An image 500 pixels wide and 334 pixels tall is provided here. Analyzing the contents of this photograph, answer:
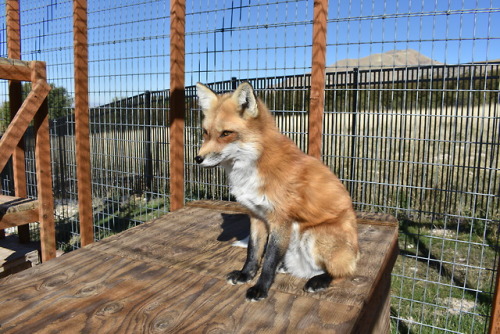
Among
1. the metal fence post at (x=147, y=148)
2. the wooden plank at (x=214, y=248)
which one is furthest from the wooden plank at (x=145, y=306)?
the metal fence post at (x=147, y=148)

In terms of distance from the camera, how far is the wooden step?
3172mm

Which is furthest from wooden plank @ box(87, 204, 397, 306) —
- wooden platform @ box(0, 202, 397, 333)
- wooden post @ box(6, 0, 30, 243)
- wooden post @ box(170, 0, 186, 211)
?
wooden post @ box(6, 0, 30, 243)

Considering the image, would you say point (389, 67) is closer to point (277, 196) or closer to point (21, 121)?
point (277, 196)

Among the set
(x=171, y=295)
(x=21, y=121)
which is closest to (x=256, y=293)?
(x=171, y=295)

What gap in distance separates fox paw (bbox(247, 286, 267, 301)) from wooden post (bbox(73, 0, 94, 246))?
9.23 feet

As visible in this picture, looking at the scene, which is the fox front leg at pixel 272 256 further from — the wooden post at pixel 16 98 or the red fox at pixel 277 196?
the wooden post at pixel 16 98

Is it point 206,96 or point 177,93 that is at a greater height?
point 177,93

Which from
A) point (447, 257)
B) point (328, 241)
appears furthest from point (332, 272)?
point (447, 257)

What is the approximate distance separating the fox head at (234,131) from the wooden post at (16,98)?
135 inches

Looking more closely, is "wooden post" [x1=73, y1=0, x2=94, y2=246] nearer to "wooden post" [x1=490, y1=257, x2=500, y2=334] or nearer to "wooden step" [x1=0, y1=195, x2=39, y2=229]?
"wooden step" [x1=0, y1=195, x2=39, y2=229]

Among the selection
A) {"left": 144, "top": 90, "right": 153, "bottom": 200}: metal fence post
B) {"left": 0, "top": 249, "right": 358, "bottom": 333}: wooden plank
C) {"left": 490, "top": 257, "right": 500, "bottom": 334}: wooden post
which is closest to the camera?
{"left": 0, "top": 249, "right": 358, "bottom": 333}: wooden plank

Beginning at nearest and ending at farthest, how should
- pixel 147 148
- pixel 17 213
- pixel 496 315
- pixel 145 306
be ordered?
pixel 145 306, pixel 496 315, pixel 17 213, pixel 147 148

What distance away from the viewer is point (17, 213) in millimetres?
3236

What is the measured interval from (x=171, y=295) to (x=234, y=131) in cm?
85
